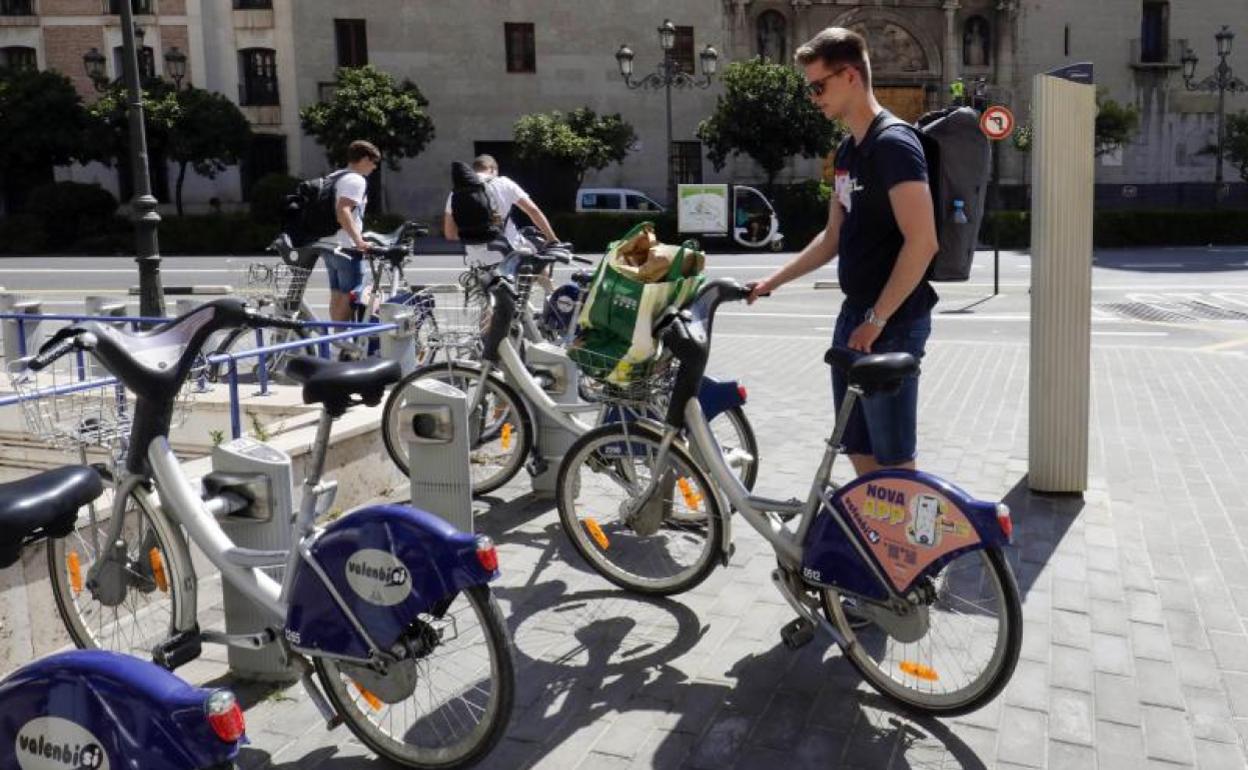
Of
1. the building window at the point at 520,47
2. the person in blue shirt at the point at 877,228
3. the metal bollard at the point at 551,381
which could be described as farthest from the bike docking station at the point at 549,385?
the building window at the point at 520,47

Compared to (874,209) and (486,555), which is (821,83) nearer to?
(874,209)

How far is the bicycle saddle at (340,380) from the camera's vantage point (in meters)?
3.24

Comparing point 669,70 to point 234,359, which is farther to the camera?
point 669,70

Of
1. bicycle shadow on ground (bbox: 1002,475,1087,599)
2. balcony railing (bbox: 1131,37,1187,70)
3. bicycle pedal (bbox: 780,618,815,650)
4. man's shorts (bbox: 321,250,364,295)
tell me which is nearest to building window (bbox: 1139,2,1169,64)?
balcony railing (bbox: 1131,37,1187,70)

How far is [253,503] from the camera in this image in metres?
3.87

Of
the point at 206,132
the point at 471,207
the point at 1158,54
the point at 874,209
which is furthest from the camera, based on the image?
the point at 1158,54

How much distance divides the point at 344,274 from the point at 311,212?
23.0 inches

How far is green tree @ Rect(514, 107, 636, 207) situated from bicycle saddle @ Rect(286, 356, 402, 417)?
110 ft

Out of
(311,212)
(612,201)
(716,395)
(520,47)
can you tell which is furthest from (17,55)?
(716,395)

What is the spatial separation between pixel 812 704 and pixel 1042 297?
3.03 meters

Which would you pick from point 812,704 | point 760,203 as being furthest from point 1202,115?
point 812,704

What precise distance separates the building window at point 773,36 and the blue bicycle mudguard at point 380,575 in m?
42.7

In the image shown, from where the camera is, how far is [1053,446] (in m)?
6.12

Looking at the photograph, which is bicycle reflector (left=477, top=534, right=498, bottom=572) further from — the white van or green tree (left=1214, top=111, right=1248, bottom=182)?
green tree (left=1214, top=111, right=1248, bottom=182)
